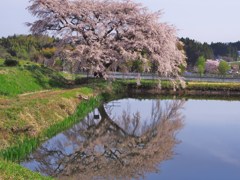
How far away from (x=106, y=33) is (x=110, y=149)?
20.3 meters

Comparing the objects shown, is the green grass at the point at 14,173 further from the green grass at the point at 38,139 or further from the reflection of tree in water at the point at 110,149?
the reflection of tree in water at the point at 110,149

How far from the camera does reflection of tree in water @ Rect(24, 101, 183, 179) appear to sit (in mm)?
12172

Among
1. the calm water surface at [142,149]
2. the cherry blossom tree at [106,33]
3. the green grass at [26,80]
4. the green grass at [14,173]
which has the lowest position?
the calm water surface at [142,149]

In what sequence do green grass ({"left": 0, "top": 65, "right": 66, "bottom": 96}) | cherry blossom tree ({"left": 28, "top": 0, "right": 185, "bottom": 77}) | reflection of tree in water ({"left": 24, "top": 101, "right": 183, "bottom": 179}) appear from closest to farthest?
reflection of tree in water ({"left": 24, "top": 101, "right": 183, "bottom": 179}) → green grass ({"left": 0, "top": 65, "right": 66, "bottom": 96}) → cherry blossom tree ({"left": 28, "top": 0, "right": 185, "bottom": 77})

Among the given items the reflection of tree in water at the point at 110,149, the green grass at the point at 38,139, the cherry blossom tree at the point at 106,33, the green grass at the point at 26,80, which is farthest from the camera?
the cherry blossom tree at the point at 106,33

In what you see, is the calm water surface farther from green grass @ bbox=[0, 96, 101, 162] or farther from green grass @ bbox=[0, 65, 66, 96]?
green grass @ bbox=[0, 65, 66, 96]

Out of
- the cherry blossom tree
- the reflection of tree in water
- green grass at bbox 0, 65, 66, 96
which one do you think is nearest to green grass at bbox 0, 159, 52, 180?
the reflection of tree in water

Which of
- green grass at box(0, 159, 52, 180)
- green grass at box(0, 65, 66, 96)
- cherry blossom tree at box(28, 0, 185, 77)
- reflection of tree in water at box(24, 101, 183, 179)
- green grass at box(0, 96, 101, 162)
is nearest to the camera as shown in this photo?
green grass at box(0, 159, 52, 180)

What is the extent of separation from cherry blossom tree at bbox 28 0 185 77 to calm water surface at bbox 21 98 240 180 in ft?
30.5

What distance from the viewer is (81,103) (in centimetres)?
2280

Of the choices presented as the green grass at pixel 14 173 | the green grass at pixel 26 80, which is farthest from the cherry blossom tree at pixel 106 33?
the green grass at pixel 14 173

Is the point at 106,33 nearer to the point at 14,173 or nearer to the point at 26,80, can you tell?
the point at 26,80

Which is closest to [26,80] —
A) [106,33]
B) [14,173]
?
[106,33]

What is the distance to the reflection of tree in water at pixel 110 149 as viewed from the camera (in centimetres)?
1217
